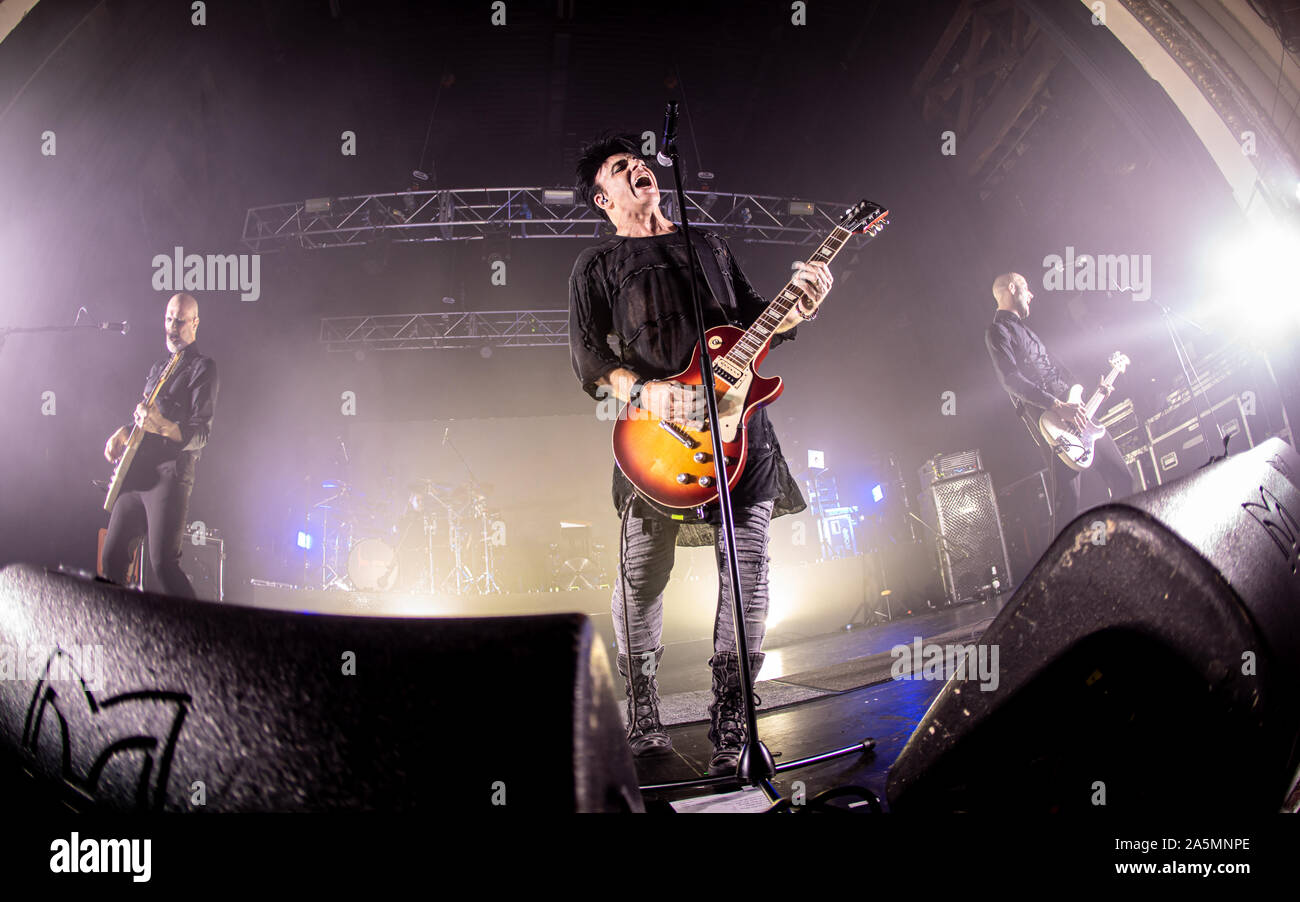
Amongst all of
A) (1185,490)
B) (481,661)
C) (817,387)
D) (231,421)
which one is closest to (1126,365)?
(817,387)

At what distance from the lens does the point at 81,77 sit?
14.8 feet

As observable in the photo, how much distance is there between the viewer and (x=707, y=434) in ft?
7.15

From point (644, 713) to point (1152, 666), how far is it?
1780mm

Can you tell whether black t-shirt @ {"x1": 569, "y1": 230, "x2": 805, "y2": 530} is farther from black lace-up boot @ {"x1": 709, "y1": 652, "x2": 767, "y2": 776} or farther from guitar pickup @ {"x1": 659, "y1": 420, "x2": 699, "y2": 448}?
black lace-up boot @ {"x1": 709, "y1": 652, "x2": 767, "y2": 776}

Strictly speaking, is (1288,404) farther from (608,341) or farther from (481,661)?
(481,661)

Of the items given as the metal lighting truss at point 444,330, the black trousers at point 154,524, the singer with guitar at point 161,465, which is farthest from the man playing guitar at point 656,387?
the metal lighting truss at point 444,330

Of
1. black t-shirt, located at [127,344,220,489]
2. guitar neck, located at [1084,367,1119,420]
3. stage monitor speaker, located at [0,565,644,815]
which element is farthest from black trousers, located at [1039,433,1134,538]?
black t-shirt, located at [127,344,220,489]

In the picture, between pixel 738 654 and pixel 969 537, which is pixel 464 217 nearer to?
pixel 969 537

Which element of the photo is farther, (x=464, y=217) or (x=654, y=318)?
(x=464, y=217)

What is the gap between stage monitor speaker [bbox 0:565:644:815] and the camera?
0.36 m

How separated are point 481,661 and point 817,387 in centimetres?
1142

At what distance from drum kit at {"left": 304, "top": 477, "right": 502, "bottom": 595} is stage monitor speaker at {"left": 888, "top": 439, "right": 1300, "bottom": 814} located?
9.08m

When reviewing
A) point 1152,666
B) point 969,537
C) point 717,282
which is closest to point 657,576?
point 717,282

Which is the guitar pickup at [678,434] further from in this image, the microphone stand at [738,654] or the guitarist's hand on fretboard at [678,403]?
the microphone stand at [738,654]
